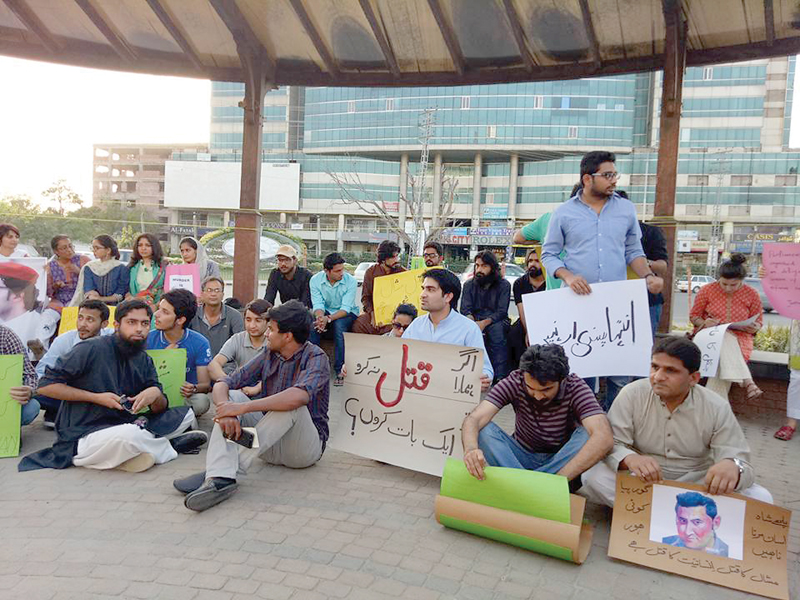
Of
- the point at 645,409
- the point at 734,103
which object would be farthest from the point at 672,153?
the point at 734,103

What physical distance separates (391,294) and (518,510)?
13.3 ft

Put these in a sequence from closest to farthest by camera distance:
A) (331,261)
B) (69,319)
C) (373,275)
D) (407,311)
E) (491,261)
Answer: (407,311) < (69,319) < (491,261) < (331,261) < (373,275)

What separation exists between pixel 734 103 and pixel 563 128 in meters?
16.5

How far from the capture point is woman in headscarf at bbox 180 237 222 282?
6.84 meters

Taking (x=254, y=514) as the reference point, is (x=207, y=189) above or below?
above

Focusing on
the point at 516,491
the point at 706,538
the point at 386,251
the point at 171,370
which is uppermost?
the point at 386,251

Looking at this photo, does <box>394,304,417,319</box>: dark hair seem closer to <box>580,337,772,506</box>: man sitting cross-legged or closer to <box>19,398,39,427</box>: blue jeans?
<box>580,337,772,506</box>: man sitting cross-legged

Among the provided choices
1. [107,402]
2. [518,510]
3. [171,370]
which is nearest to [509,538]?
[518,510]

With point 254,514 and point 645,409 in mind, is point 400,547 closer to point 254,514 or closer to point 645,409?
point 254,514

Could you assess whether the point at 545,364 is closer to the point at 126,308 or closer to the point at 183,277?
the point at 126,308

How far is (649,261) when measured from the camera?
494cm

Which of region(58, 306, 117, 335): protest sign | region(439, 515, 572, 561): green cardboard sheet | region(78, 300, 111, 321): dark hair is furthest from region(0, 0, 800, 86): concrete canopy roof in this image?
region(439, 515, 572, 561): green cardboard sheet

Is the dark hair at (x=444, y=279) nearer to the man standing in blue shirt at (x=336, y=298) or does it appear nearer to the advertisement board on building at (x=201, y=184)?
the man standing in blue shirt at (x=336, y=298)

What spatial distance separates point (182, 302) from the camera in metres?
4.95
